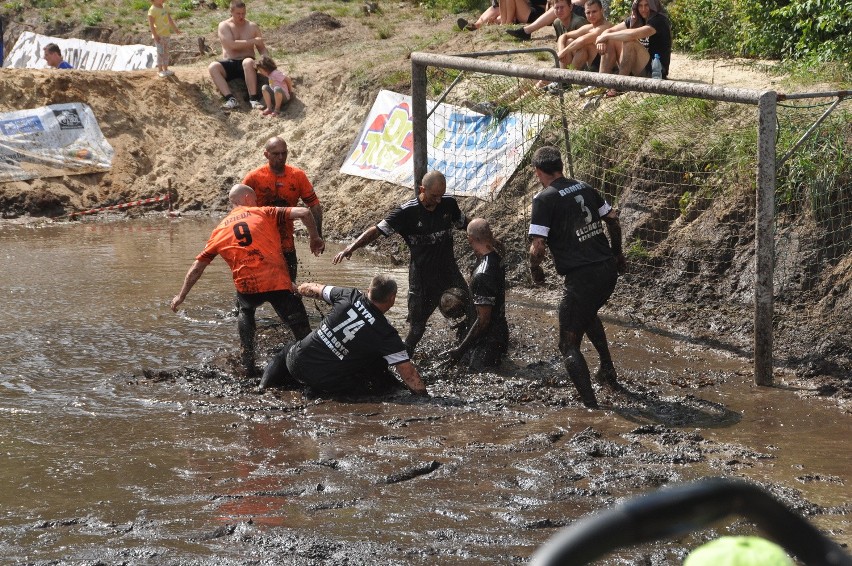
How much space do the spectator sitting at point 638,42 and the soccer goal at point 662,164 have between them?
80 cm

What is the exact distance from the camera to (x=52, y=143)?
1777 centimetres

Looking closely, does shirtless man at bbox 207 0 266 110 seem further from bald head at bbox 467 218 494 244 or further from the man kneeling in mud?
the man kneeling in mud

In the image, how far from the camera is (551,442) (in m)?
7.16

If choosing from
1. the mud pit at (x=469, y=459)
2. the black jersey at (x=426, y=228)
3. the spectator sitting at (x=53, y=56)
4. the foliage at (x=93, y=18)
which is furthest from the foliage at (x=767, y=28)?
the foliage at (x=93, y=18)

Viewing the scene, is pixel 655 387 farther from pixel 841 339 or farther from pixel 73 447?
pixel 73 447

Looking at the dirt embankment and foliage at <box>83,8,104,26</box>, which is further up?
foliage at <box>83,8,104,26</box>

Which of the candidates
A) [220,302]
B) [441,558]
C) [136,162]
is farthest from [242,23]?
[441,558]

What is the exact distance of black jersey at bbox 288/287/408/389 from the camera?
8055 millimetres

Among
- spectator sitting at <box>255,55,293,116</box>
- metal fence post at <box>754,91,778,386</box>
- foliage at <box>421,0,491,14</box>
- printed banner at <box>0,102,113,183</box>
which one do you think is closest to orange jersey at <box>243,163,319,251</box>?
metal fence post at <box>754,91,778,386</box>

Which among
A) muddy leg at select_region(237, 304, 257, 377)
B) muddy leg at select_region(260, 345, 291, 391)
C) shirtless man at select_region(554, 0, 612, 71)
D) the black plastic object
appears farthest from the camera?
shirtless man at select_region(554, 0, 612, 71)

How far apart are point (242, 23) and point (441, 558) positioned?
14.2 meters

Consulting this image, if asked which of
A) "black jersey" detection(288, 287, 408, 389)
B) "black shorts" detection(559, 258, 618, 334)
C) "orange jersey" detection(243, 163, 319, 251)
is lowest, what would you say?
"black jersey" detection(288, 287, 408, 389)

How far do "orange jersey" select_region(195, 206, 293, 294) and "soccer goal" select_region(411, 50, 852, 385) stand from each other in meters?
2.76

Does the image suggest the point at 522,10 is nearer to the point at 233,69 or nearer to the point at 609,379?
the point at 233,69
